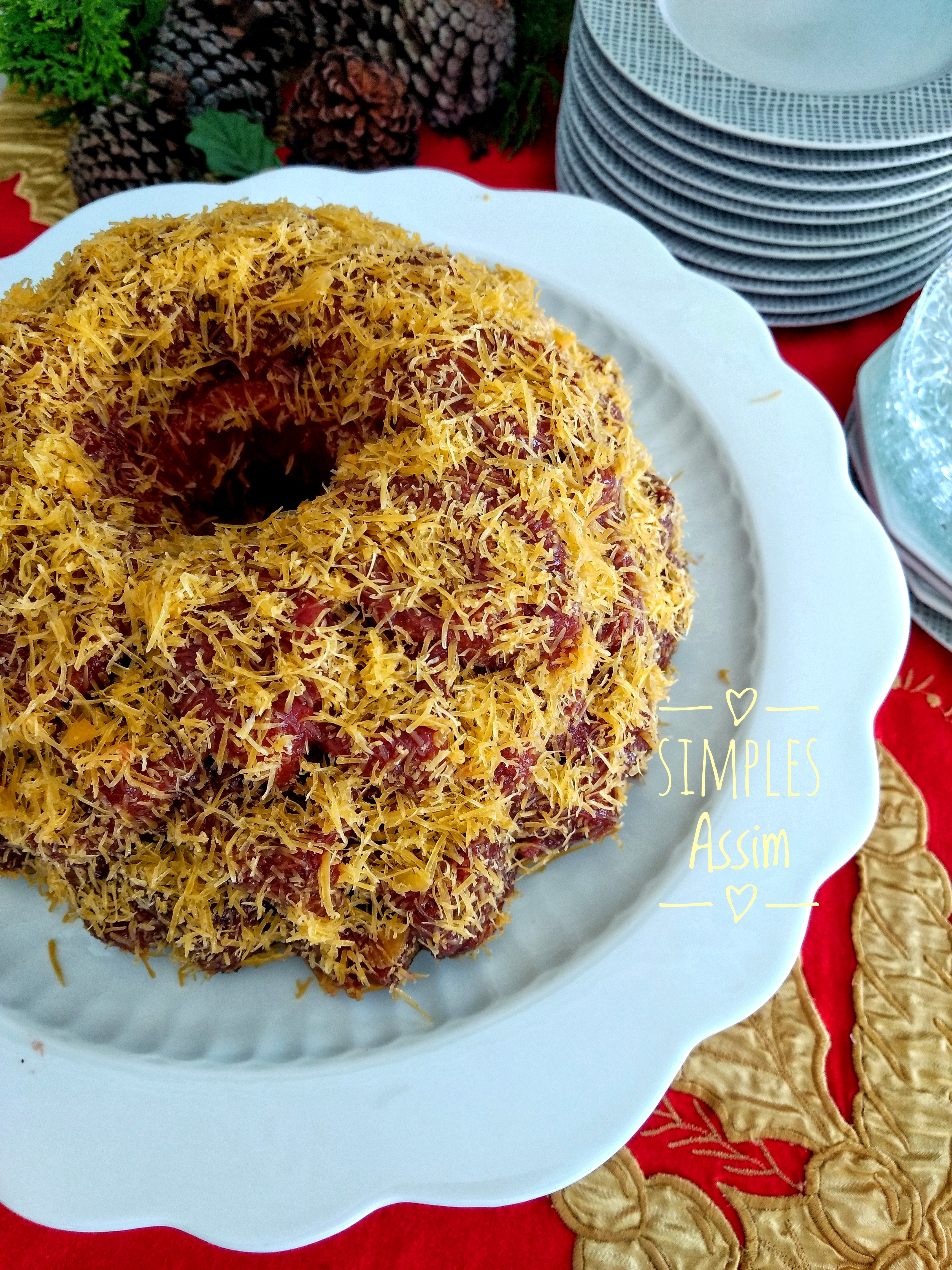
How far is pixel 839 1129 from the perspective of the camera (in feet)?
4.65

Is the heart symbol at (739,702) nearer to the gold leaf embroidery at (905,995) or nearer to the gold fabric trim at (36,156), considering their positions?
the gold leaf embroidery at (905,995)

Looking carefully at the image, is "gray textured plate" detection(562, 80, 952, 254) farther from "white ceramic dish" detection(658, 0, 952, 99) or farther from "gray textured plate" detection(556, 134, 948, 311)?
"white ceramic dish" detection(658, 0, 952, 99)

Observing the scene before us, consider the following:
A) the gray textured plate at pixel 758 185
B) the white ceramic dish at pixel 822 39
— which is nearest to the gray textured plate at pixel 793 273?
the gray textured plate at pixel 758 185

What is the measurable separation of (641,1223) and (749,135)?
78.3 inches

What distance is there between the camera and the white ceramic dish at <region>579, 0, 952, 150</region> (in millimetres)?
1890

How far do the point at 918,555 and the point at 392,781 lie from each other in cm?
124

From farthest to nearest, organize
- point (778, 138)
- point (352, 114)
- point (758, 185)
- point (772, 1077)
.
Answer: point (352, 114) → point (758, 185) → point (778, 138) → point (772, 1077)

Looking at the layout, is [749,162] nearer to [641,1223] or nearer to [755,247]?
[755,247]

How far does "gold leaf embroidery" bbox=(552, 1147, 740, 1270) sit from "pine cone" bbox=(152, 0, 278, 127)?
8.26ft

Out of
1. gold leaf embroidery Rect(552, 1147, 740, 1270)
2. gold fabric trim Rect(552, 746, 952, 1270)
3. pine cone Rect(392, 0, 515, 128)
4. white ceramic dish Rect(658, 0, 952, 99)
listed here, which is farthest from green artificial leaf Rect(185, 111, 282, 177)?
gold leaf embroidery Rect(552, 1147, 740, 1270)

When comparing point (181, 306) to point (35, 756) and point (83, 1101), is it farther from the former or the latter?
point (83, 1101)

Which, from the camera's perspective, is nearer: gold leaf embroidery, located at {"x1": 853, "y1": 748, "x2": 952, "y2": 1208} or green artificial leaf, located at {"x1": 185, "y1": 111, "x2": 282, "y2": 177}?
gold leaf embroidery, located at {"x1": 853, "y1": 748, "x2": 952, "y2": 1208}

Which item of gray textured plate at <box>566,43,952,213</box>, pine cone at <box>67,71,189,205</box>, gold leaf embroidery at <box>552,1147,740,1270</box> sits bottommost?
gold leaf embroidery at <box>552,1147,740,1270</box>

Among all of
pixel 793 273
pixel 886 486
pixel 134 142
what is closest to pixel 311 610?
pixel 886 486
